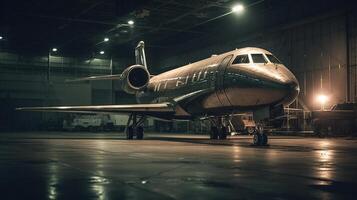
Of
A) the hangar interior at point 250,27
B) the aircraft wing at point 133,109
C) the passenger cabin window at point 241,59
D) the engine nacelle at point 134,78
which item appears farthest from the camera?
the hangar interior at point 250,27

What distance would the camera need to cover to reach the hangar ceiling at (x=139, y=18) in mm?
33781

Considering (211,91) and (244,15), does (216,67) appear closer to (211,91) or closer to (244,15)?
(211,91)

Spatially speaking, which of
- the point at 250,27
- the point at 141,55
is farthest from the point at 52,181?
the point at 250,27

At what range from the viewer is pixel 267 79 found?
1567 centimetres

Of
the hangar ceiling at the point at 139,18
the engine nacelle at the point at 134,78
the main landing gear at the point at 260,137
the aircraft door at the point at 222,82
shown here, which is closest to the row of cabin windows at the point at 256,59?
the aircraft door at the point at 222,82

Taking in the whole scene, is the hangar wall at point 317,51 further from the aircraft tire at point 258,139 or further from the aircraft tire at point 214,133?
the aircraft tire at point 258,139

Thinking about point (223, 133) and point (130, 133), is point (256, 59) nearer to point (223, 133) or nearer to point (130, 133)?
point (223, 133)

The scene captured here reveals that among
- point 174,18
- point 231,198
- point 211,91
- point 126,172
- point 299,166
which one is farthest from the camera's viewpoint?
point 174,18

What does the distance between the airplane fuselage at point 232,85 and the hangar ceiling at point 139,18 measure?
1227 cm

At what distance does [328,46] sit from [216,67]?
659 inches

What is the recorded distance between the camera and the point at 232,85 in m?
17.1

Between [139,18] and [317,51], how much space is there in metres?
14.5

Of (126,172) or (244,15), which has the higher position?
(244,15)

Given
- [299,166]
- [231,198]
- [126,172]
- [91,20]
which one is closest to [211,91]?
[299,166]
